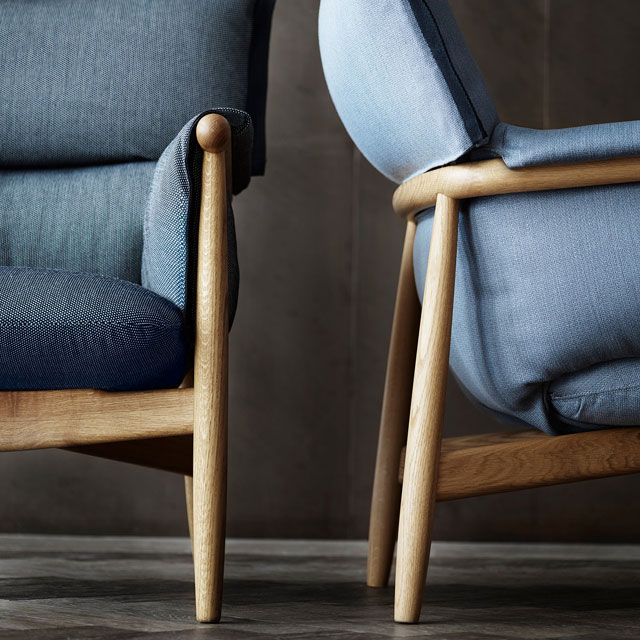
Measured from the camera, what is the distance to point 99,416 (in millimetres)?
895

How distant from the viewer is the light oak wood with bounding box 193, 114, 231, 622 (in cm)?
87

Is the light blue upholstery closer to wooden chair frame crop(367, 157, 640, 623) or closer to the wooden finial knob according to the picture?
wooden chair frame crop(367, 157, 640, 623)

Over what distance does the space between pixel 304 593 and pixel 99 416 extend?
1.24ft

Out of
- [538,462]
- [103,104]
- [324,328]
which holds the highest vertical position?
[103,104]

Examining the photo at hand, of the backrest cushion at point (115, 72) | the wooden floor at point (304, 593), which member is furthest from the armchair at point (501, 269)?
the backrest cushion at point (115, 72)

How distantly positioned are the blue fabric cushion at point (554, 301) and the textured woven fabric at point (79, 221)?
1.84ft

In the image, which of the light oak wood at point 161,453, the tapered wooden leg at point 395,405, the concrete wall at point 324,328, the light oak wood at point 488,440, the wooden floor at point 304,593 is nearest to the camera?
the wooden floor at point 304,593

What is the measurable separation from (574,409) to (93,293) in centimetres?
50

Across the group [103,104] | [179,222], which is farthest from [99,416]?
[103,104]

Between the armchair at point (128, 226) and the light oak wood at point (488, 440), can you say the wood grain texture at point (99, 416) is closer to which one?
the armchair at point (128, 226)

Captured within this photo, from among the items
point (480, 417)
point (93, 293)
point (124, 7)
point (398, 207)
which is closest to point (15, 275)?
point (93, 293)

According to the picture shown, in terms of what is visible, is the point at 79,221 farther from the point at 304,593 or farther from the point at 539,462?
the point at 539,462

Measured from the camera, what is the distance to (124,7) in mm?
1385

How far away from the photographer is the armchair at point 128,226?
859 mm
